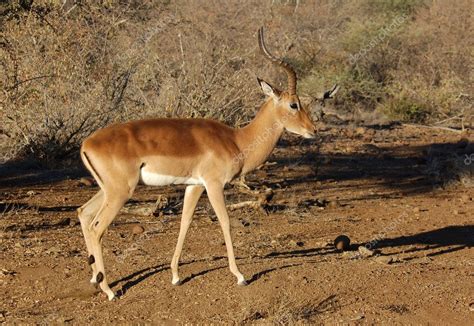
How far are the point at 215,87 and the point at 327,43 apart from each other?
49.3ft

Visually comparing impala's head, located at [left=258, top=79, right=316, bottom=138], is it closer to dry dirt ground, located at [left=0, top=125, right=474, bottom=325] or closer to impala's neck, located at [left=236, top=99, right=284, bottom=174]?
impala's neck, located at [left=236, top=99, right=284, bottom=174]

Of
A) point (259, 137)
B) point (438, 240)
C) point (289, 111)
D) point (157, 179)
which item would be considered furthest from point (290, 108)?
point (438, 240)

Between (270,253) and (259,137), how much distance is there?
1.60m

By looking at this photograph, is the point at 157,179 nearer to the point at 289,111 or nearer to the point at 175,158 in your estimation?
the point at 175,158

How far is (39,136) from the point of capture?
1254cm

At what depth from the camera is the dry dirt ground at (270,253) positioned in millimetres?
6625

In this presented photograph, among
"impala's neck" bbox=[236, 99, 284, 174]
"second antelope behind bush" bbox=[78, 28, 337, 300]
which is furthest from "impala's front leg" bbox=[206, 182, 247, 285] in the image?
"impala's neck" bbox=[236, 99, 284, 174]

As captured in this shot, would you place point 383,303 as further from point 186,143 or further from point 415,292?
point 186,143

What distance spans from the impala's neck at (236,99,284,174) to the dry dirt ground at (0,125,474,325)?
1014mm

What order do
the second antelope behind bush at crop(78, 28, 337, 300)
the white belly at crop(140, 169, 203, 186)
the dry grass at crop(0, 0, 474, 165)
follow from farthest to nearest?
the dry grass at crop(0, 0, 474, 165), the white belly at crop(140, 169, 203, 186), the second antelope behind bush at crop(78, 28, 337, 300)

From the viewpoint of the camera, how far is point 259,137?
25.7ft

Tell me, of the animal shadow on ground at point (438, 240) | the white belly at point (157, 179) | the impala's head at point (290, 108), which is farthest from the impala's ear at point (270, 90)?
the animal shadow on ground at point (438, 240)

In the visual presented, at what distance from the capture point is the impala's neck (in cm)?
767

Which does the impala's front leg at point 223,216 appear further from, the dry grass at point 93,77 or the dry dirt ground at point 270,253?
the dry grass at point 93,77
